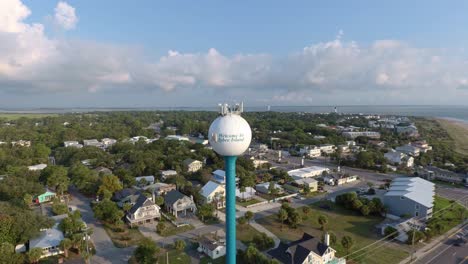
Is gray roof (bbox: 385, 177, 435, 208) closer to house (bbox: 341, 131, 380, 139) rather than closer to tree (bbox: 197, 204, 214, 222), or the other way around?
tree (bbox: 197, 204, 214, 222)

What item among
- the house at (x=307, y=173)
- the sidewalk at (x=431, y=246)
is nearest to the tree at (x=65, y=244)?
the sidewalk at (x=431, y=246)

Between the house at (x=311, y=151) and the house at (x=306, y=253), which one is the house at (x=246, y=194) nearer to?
the house at (x=306, y=253)

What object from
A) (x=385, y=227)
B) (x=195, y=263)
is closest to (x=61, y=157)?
(x=195, y=263)

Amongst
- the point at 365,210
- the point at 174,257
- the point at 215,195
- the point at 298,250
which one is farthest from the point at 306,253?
the point at 215,195

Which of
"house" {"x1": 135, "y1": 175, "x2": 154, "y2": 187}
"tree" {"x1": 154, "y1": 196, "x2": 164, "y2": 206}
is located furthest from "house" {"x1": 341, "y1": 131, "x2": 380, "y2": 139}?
"tree" {"x1": 154, "y1": 196, "x2": 164, "y2": 206}

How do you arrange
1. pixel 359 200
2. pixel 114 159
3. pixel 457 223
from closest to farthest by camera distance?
1. pixel 457 223
2. pixel 359 200
3. pixel 114 159

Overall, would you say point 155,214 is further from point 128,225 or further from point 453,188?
point 453,188
